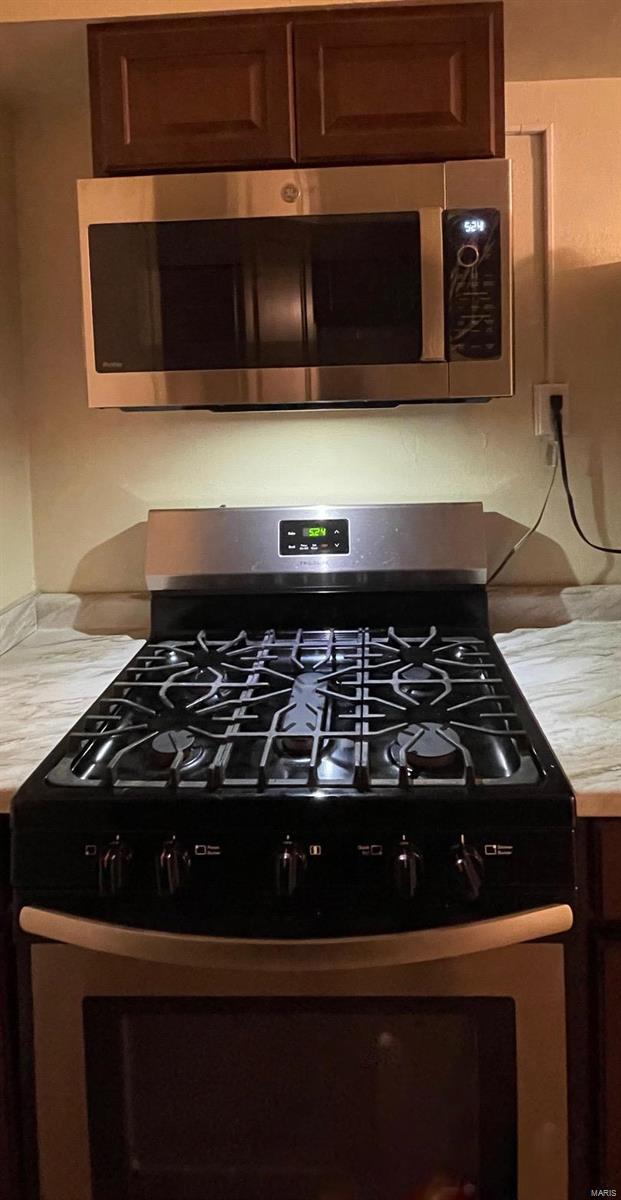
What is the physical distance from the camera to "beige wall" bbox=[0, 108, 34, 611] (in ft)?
6.07

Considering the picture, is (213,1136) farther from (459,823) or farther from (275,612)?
(275,612)

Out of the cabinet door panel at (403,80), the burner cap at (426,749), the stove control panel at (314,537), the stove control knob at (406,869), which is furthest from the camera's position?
the stove control panel at (314,537)

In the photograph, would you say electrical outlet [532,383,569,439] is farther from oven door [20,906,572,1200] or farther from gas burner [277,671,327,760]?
oven door [20,906,572,1200]

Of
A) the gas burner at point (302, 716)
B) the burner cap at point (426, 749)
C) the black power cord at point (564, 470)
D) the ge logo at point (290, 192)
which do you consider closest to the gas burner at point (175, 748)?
the gas burner at point (302, 716)

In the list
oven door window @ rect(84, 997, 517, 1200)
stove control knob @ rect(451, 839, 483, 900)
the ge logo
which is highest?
the ge logo

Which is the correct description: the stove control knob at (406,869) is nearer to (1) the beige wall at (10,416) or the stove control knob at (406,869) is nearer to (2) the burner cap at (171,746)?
(2) the burner cap at (171,746)

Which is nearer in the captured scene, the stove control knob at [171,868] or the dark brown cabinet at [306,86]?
the stove control knob at [171,868]

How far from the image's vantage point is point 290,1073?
3.97 ft

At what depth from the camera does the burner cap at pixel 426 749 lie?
123cm

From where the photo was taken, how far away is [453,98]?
1.53 metres

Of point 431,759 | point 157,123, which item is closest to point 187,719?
point 431,759

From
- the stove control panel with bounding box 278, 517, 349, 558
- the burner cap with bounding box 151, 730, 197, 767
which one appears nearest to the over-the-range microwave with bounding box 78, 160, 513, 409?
the stove control panel with bounding box 278, 517, 349, 558

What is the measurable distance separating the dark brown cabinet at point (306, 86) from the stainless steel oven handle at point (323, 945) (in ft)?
3.60

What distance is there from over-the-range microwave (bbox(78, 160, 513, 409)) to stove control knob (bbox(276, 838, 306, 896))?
28.4 inches
